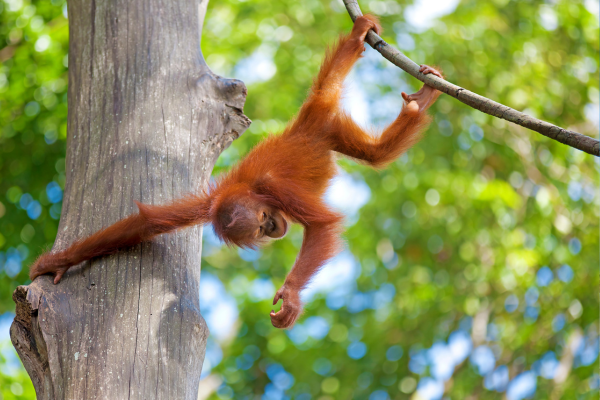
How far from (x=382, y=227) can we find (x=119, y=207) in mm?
4824

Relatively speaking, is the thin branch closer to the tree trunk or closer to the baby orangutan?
the baby orangutan

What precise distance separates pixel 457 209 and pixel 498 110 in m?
4.93

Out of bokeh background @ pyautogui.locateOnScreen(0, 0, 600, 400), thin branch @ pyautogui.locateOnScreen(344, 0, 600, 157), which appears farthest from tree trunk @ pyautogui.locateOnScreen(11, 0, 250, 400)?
bokeh background @ pyautogui.locateOnScreen(0, 0, 600, 400)

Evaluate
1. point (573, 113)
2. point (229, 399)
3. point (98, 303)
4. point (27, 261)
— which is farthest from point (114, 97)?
point (229, 399)

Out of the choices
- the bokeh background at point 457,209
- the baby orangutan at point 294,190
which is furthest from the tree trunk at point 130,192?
the bokeh background at point 457,209

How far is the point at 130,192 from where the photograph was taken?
2564mm

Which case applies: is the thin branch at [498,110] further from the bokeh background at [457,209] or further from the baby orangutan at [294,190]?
the bokeh background at [457,209]

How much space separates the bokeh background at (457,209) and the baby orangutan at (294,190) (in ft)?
9.04

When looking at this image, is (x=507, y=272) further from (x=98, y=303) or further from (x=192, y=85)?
(x=98, y=303)

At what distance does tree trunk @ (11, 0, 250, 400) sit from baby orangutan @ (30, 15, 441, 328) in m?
0.10

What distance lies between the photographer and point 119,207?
2539 mm

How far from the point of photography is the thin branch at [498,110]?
1811 mm

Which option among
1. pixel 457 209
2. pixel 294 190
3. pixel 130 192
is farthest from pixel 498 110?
pixel 457 209

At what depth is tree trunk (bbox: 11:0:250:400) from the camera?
220 cm
